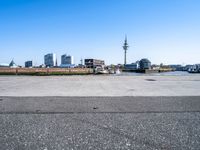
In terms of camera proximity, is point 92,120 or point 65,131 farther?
point 92,120

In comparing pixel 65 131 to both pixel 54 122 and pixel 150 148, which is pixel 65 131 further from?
pixel 150 148

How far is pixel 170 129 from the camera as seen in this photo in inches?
198

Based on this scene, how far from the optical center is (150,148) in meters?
3.88

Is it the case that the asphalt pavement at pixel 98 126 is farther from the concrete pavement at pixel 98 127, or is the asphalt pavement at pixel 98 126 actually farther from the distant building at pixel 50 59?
the distant building at pixel 50 59

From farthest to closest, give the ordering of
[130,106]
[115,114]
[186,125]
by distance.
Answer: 1. [130,106]
2. [115,114]
3. [186,125]

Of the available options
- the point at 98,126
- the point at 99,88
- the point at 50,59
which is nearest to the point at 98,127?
the point at 98,126

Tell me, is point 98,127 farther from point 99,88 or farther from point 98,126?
point 99,88

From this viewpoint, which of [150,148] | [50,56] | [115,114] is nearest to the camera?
[150,148]

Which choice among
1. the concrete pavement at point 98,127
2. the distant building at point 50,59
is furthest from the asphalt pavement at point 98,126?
the distant building at point 50,59

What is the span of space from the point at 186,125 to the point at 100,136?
253 cm

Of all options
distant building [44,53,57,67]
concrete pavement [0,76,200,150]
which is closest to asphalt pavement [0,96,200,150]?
concrete pavement [0,76,200,150]

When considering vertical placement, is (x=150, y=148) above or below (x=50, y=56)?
below

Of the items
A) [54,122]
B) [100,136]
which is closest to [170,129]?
[100,136]

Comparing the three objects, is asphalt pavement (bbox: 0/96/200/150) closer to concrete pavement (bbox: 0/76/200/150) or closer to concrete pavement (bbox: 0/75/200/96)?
concrete pavement (bbox: 0/76/200/150)
